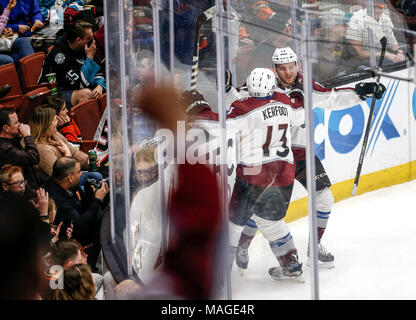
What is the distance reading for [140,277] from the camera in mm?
2975

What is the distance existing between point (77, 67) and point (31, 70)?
13.8 inches

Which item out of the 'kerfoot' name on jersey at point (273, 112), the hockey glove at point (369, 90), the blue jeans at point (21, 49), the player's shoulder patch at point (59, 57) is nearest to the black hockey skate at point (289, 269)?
the 'kerfoot' name on jersey at point (273, 112)

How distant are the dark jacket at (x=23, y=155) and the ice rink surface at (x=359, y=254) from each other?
127 centimetres

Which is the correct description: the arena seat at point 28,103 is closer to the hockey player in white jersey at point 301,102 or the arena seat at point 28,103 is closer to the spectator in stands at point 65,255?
the spectator in stands at point 65,255

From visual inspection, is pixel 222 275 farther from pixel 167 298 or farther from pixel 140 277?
pixel 140 277

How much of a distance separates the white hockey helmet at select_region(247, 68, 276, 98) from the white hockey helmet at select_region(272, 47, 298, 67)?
14 centimetres

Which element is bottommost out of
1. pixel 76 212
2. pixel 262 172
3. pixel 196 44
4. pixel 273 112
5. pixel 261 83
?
pixel 76 212

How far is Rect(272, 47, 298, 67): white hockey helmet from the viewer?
7.63 feet

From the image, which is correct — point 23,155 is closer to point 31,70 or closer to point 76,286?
point 76,286

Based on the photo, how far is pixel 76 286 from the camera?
2.51 m

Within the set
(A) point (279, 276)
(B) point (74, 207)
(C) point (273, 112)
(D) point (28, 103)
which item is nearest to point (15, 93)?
(D) point (28, 103)

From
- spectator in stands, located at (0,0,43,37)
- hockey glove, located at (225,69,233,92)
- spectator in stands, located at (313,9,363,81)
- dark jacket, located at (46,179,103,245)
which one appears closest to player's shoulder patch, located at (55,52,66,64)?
spectator in stands, located at (0,0,43,37)

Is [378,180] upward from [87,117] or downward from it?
downward
